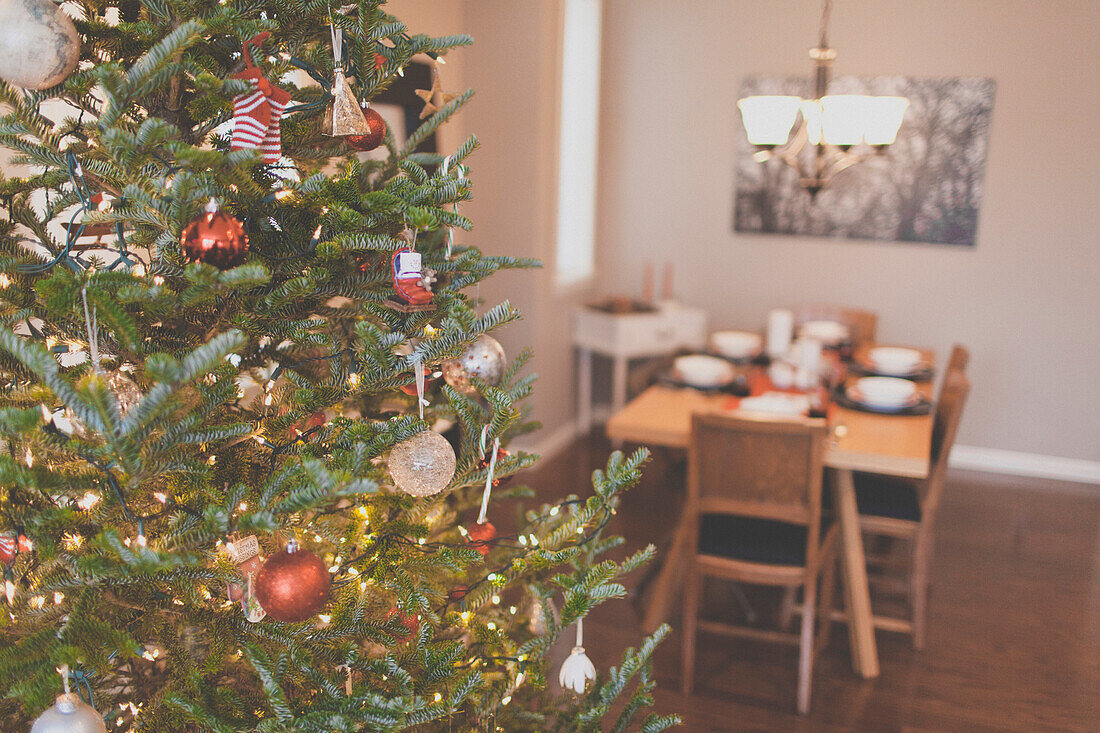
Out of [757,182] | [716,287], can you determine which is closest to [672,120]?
[757,182]

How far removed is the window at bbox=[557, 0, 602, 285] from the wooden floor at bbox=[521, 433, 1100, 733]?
1.71 m

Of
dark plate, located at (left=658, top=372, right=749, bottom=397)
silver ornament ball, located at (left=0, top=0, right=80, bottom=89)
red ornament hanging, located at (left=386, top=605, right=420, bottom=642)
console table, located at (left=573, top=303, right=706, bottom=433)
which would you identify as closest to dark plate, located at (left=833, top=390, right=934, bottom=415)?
dark plate, located at (left=658, top=372, right=749, bottom=397)

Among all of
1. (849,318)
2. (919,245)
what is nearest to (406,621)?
(849,318)

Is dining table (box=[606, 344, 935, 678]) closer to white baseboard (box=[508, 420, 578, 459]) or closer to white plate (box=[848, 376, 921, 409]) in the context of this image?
white plate (box=[848, 376, 921, 409])

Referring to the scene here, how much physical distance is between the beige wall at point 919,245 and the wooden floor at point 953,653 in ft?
3.02

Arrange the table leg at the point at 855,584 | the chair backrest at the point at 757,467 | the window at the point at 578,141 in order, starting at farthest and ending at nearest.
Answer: the window at the point at 578,141
the table leg at the point at 855,584
the chair backrest at the point at 757,467

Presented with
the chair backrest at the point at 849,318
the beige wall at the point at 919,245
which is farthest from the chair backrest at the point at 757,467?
the beige wall at the point at 919,245

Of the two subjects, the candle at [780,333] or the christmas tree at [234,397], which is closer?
the christmas tree at [234,397]

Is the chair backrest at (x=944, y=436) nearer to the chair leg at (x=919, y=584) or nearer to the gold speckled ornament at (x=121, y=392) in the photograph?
the chair leg at (x=919, y=584)

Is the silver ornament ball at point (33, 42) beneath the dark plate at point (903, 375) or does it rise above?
above

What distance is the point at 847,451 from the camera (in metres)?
2.46

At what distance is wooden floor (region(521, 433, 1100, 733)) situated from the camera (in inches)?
96.5

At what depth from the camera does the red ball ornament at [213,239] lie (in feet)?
2.93

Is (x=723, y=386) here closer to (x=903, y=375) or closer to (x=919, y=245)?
(x=903, y=375)
